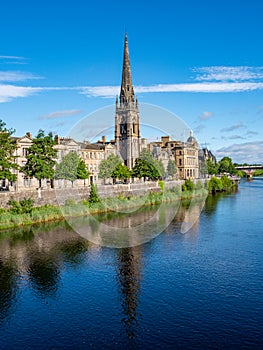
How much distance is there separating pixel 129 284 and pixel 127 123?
88.4 metres

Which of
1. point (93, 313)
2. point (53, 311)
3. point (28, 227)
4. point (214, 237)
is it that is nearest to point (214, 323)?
point (93, 313)

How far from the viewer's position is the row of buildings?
79.5 meters

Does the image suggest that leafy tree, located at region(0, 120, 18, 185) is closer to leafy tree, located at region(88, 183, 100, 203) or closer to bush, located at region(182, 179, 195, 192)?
leafy tree, located at region(88, 183, 100, 203)

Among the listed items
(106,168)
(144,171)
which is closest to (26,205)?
(106,168)

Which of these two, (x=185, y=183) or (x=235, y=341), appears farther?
(x=185, y=183)

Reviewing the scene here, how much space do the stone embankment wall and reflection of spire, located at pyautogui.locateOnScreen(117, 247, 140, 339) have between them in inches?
872

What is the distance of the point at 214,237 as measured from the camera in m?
42.7

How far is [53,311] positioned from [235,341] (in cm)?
1082

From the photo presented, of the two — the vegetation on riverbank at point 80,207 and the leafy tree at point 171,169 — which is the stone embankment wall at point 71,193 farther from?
the leafy tree at point 171,169

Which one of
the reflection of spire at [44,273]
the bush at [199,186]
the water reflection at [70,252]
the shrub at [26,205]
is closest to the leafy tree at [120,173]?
the bush at [199,186]

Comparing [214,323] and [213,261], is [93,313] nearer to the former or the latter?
[214,323]

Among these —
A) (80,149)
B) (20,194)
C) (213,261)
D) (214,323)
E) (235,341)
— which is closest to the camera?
(235,341)

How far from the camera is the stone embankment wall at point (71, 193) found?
175ft

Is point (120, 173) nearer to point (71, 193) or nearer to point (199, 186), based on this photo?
point (199, 186)
